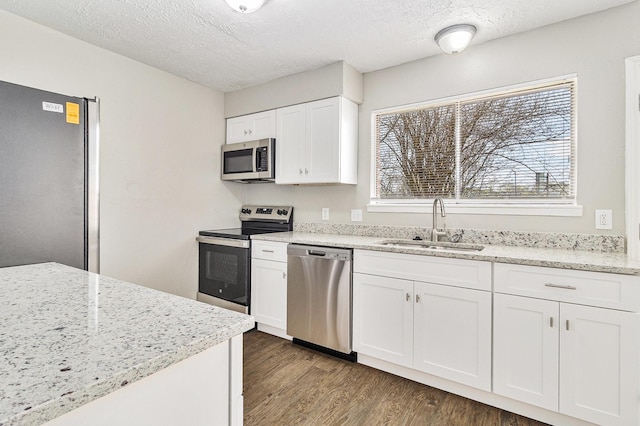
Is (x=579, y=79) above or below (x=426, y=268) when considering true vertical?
above

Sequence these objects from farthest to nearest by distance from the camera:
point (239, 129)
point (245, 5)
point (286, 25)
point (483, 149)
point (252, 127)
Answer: point (239, 129)
point (252, 127)
point (483, 149)
point (286, 25)
point (245, 5)

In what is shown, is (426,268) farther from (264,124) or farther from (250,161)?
(264,124)

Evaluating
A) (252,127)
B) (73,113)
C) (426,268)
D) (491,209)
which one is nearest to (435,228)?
(491,209)

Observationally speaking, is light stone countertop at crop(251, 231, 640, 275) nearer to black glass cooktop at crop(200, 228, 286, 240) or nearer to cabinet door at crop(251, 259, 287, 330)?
cabinet door at crop(251, 259, 287, 330)

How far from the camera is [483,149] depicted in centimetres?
252

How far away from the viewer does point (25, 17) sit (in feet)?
7.06

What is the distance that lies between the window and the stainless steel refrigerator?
2.17m

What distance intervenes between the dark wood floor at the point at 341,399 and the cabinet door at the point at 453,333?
0.16m

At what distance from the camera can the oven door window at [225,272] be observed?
2.98 meters

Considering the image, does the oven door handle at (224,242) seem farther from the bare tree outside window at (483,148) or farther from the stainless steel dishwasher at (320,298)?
the bare tree outside window at (483,148)

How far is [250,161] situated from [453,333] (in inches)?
93.5

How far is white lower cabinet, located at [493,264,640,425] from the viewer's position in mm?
1568

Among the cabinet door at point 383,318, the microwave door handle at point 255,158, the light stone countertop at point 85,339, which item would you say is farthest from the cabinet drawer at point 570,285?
the microwave door handle at point 255,158

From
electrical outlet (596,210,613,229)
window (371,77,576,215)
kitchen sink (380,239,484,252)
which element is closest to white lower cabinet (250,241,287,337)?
kitchen sink (380,239,484,252)
